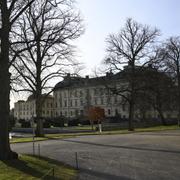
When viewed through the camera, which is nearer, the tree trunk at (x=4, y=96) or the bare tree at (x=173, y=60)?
the tree trunk at (x=4, y=96)

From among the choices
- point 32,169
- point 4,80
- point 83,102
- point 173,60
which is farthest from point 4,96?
point 83,102

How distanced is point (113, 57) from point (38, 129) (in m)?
19.1

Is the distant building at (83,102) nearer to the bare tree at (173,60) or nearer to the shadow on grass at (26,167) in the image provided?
the bare tree at (173,60)

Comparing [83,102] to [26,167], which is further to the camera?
[83,102]

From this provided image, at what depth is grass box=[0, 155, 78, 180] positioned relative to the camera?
13.3 metres

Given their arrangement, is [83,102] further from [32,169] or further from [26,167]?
[32,169]

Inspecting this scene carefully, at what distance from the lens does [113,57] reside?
5666cm

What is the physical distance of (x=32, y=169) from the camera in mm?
14836

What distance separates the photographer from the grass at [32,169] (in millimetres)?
13281

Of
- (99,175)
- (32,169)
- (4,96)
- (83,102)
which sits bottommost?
(99,175)

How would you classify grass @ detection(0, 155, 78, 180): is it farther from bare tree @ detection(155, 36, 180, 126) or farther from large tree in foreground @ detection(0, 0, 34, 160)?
bare tree @ detection(155, 36, 180, 126)

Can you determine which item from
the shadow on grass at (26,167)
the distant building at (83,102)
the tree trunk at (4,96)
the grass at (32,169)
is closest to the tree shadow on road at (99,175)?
the grass at (32,169)

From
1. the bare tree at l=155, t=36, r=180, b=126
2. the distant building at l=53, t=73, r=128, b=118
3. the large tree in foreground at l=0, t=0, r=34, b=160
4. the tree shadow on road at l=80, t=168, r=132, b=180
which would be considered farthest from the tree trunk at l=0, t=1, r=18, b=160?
the distant building at l=53, t=73, r=128, b=118

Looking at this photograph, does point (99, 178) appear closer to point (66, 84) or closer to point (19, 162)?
point (19, 162)
